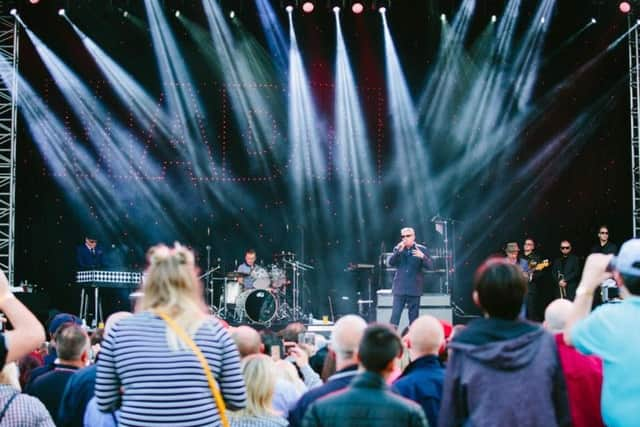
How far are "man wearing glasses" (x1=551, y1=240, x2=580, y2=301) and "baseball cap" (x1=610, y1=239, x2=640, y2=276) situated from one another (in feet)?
39.1

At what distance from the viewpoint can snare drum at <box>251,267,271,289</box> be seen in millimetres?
16062

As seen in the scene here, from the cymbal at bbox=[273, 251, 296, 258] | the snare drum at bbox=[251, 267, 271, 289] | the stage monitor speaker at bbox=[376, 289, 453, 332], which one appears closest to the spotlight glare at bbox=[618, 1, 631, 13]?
the stage monitor speaker at bbox=[376, 289, 453, 332]

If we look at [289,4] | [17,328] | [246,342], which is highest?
[289,4]

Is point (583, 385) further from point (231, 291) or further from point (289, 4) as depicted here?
point (289, 4)

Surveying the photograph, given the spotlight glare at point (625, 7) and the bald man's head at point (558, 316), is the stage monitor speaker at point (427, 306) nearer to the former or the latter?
the spotlight glare at point (625, 7)

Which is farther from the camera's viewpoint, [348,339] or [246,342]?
[246,342]

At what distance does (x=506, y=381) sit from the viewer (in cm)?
332

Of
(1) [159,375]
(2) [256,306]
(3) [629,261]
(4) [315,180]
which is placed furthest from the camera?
(4) [315,180]

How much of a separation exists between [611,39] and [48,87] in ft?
36.8

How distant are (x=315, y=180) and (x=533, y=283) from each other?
16.1 feet

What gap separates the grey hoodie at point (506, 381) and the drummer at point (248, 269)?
12833 mm

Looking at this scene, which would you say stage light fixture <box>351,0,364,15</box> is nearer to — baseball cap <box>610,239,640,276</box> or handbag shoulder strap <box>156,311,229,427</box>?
baseball cap <box>610,239,640,276</box>

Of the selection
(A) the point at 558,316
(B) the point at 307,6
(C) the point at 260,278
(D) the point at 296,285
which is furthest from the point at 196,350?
(B) the point at 307,6

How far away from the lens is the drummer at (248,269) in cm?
1609
